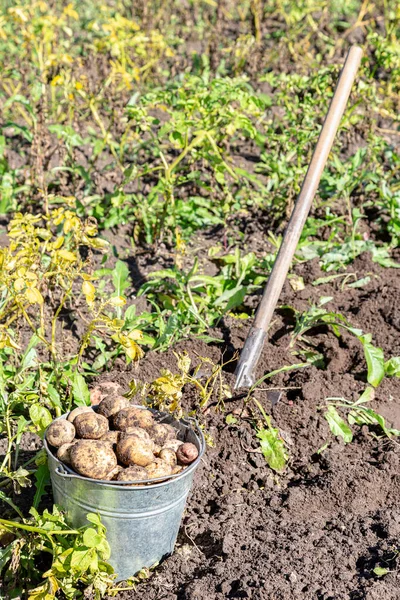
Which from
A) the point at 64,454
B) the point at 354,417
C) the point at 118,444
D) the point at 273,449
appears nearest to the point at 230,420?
the point at 273,449

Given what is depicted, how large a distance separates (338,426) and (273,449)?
318mm

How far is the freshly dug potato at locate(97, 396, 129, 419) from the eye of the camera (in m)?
2.38

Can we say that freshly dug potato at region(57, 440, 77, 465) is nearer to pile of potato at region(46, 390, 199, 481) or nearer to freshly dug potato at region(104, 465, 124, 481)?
pile of potato at region(46, 390, 199, 481)

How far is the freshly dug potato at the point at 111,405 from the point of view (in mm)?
2377

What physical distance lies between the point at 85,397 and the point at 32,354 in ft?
0.97

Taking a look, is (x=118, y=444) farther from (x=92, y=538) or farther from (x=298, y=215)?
(x=298, y=215)

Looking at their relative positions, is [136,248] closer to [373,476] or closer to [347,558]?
[373,476]

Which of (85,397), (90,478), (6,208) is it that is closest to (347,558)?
(90,478)

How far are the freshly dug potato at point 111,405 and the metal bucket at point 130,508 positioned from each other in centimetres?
13

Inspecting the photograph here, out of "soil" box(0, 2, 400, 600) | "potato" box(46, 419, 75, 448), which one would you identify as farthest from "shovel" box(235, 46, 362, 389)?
"potato" box(46, 419, 75, 448)

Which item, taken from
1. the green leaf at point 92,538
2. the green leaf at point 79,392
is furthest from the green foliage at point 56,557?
the green leaf at point 79,392

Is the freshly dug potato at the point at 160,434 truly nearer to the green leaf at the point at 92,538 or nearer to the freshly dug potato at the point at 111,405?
the freshly dug potato at the point at 111,405

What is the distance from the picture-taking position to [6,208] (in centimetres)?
413

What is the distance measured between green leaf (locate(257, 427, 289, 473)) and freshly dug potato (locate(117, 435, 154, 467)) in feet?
2.21
